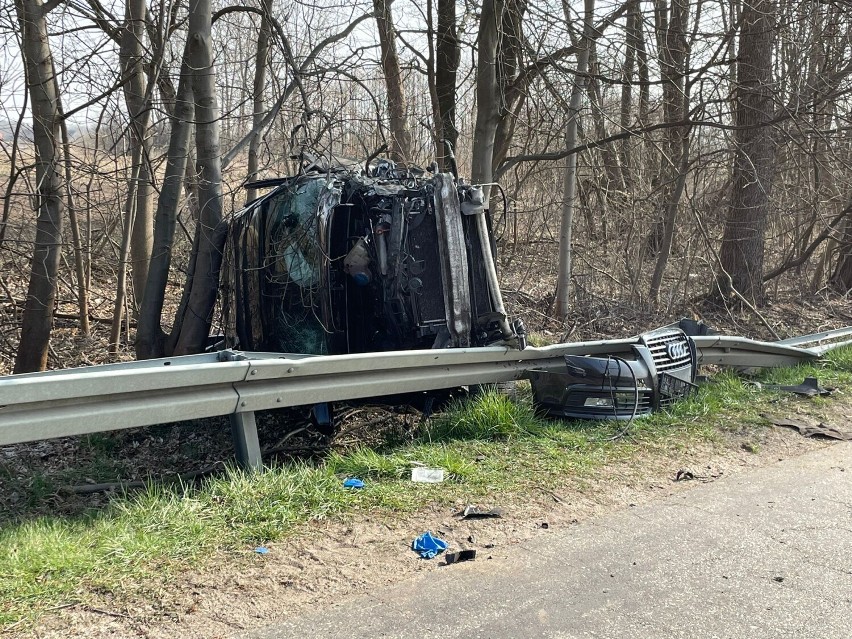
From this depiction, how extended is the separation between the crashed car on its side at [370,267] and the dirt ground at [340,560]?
5.32ft

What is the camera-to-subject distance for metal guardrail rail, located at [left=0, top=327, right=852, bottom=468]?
379 cm

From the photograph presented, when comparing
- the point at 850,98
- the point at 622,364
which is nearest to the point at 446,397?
the point at 622,364

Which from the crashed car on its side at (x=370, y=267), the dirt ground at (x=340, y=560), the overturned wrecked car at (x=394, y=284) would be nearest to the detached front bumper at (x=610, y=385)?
the overturned wrecked car at (x=394, y=284)

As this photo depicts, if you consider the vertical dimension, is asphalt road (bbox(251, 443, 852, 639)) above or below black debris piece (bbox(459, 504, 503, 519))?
below

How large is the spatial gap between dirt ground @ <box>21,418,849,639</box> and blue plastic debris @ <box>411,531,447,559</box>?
0.05 metres

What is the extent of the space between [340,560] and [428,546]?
1.45ft

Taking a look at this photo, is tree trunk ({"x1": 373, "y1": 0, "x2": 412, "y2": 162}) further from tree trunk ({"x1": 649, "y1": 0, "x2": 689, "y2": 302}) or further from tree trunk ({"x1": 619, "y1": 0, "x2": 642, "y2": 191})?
tree trunk ({"x1": 649, "y1": 0, "x2": 689, "y2": 302})

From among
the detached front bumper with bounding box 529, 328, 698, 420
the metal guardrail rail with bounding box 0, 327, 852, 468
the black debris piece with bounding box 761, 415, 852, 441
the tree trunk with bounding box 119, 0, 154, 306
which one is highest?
the tree trunk with bounding box 119, 0, 154, 306

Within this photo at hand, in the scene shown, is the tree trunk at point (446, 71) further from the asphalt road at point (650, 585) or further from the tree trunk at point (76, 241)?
the asphalt road at point (650, 585)

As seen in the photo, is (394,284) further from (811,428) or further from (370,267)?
(811,428)

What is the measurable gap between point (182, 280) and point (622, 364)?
7.02 meters

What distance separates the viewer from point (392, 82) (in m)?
12.1

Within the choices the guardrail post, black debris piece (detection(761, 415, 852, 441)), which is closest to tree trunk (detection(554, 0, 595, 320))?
black debris piece (detection(761, 415, 852, 441))

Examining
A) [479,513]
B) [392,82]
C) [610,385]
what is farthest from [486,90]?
[479,513]
